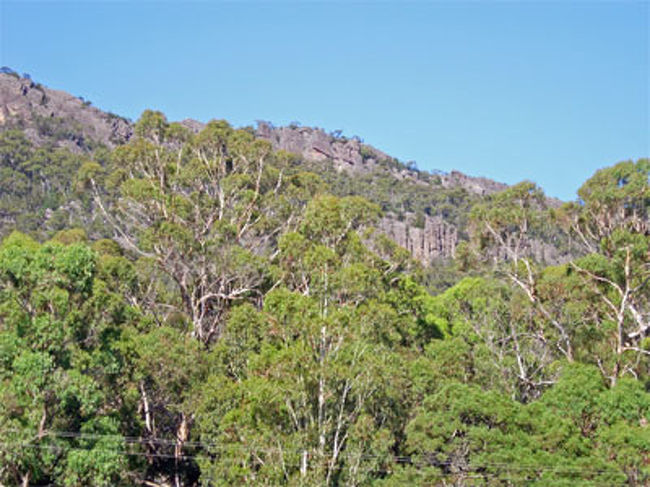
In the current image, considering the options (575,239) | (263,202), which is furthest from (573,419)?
(263,202)

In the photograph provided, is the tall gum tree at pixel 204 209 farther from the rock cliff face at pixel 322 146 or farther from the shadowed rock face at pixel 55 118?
the rock cliff face at pixel 322 146

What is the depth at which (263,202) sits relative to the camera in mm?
29578

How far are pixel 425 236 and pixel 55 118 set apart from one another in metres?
46.9

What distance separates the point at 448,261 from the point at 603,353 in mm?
58464

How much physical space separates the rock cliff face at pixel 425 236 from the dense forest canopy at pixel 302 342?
167 ft

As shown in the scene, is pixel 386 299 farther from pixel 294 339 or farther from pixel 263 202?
pixel 263 202

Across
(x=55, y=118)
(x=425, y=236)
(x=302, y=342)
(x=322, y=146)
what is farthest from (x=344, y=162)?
(x=302, y=342)

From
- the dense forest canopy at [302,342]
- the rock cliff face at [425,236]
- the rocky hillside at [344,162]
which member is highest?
the rocky hillside at [344,162]

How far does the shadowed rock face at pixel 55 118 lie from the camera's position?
87.6 meters

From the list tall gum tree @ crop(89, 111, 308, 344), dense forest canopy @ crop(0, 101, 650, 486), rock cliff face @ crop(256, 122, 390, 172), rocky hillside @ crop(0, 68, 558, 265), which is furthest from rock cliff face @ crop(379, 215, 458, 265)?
tall gum tree @ crop(89, 111, 308, 344)

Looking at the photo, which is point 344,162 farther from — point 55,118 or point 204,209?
point 204,209

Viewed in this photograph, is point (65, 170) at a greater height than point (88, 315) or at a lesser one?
greater

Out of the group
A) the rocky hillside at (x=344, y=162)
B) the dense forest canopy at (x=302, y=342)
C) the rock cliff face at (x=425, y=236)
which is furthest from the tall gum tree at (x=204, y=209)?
the rock cliff face at (x=425, y=236)

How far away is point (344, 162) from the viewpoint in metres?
113
